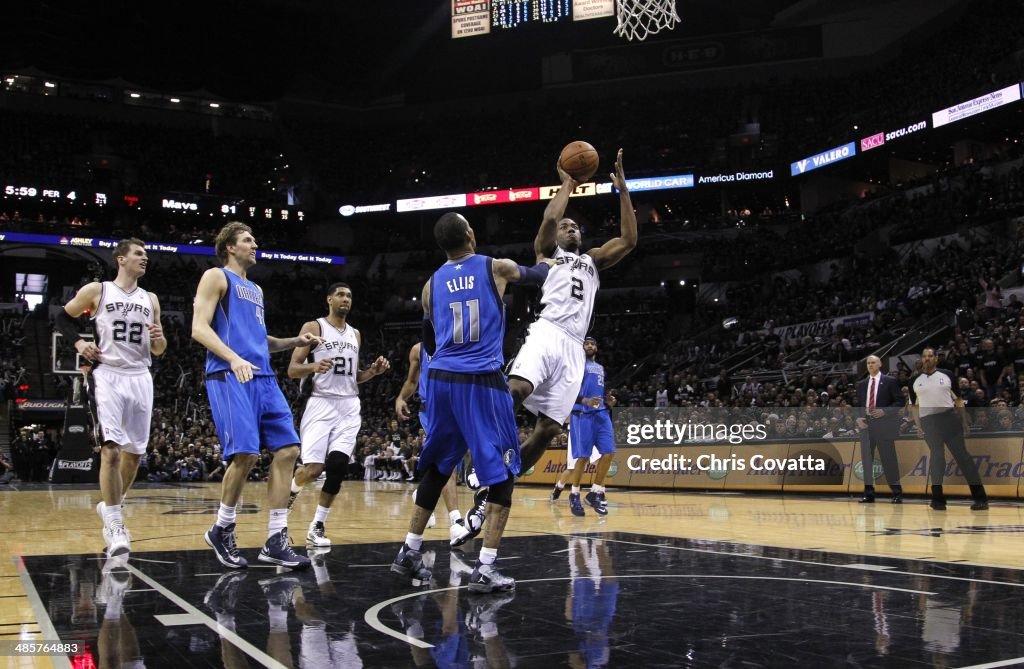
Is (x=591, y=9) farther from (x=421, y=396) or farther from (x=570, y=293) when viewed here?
(x=570, y=293)

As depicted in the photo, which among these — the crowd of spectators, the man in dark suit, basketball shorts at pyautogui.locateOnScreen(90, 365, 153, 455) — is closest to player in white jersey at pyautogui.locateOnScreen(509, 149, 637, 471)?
basketball shorts at pyautogui.locateOnScreen(90, 365, 153, 455)

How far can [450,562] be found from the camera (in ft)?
19.3

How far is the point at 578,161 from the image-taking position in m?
6.17

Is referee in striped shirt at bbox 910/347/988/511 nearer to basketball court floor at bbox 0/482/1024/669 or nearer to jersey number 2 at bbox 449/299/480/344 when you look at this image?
basketball court floor at bbox 0/482/1024/669

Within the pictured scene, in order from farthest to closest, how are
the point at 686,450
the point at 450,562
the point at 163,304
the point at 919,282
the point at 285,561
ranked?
the point at 163,304 < the point at 919,282 < the point at 686,450 < the point at 450,562 < the point at 285,561

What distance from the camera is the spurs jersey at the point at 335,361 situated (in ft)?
23.4

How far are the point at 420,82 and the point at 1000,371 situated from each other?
31.3 meters

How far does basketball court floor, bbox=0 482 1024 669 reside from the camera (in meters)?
3.26

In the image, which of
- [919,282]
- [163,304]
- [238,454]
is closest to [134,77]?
[163,304]

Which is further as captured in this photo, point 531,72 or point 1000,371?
point 531,72

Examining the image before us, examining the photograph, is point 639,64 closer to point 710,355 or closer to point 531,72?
point 531,72

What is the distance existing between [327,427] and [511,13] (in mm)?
24208

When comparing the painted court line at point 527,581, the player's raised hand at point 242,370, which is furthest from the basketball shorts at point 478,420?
the player's raised hand at point 242,370

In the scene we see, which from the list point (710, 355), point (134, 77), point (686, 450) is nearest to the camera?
point (686, 450)
